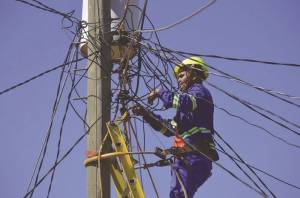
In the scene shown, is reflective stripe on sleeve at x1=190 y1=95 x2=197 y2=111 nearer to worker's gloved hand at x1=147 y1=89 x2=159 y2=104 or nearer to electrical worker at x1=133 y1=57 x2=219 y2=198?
electrical worker at x1=133 y1=57 x2=219 y2=198

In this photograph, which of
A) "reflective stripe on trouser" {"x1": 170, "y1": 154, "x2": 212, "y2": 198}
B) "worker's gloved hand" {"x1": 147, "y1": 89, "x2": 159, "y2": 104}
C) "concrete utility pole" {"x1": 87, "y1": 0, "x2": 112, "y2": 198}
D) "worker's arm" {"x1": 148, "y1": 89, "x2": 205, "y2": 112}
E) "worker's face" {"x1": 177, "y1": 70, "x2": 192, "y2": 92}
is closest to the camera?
"concrete utility pole" {"x1": 87, "y1": 0, "x2": 112, "y2": 198}

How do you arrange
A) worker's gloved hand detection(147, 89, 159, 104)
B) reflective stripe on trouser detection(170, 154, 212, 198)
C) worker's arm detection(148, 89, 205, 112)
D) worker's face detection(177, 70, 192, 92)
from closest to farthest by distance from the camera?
reflective stripe on trouser detection(170, 154, 212, 198) → worker's arm detection(148, 89, 205, 112) → worker's gloved hand detection(147, 89, 159, 104) → worker's face detection(177, 70, 192, 92)

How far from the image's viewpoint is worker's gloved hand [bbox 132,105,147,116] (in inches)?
227

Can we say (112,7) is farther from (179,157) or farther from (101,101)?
(179,157)

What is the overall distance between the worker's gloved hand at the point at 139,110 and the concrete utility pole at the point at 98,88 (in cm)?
42

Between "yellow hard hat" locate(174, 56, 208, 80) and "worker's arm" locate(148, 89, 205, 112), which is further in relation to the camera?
"yellow hard hat" locate(174, 56, 208, 80)

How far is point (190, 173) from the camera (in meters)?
5.38

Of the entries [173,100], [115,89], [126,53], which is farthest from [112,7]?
[173,100]

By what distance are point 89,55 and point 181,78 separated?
3.88 ft

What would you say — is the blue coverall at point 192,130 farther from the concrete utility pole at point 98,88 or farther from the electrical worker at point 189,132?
the concrete utility pole at point 98,88

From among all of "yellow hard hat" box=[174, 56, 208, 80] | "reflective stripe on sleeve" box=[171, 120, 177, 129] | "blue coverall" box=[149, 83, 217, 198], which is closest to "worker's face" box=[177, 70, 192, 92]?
"yellow hard hat" box=[174, 56, 208, 80]

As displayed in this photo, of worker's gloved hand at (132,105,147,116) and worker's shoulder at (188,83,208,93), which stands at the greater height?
worker's shoulder at (188,83,208,93)

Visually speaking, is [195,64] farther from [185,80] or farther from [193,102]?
[193,102]

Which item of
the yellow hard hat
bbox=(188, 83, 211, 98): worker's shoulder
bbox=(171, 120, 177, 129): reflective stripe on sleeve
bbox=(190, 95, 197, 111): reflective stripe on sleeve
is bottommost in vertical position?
bbox=(171, 120, 177, 129): reflective stripe on sleeve
